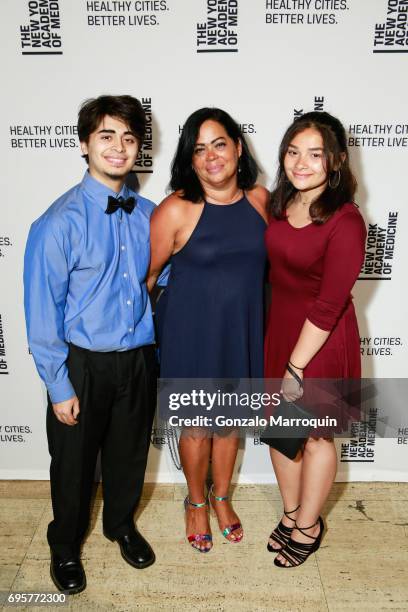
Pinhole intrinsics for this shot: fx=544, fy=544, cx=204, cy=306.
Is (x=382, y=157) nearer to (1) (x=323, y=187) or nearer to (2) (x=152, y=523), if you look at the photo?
(1) (x=323, y=187)

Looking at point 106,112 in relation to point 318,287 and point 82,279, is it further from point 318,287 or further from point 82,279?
point 318,287

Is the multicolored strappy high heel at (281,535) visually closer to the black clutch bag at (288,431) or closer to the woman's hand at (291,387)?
the black clutch bag at (288,431)

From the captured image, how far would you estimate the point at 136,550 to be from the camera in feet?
6.94

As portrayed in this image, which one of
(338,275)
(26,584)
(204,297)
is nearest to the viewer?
(338,275)

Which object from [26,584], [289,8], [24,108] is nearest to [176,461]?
[26,584]

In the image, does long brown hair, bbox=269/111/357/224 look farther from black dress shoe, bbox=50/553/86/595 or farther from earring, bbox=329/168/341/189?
black dress shoe, bbox=50/553/86/595

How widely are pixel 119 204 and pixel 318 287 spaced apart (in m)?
0.71

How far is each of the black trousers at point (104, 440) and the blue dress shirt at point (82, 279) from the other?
0.07 meters

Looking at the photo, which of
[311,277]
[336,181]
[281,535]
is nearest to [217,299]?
[311,277]

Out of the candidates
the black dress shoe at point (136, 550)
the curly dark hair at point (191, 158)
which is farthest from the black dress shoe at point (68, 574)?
the curly dark hair at point (191, 158)

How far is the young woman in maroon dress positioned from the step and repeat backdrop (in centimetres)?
47

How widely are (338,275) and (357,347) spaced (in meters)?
0.35

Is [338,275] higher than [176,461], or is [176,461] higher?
[338,275]

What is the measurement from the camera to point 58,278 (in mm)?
1689
